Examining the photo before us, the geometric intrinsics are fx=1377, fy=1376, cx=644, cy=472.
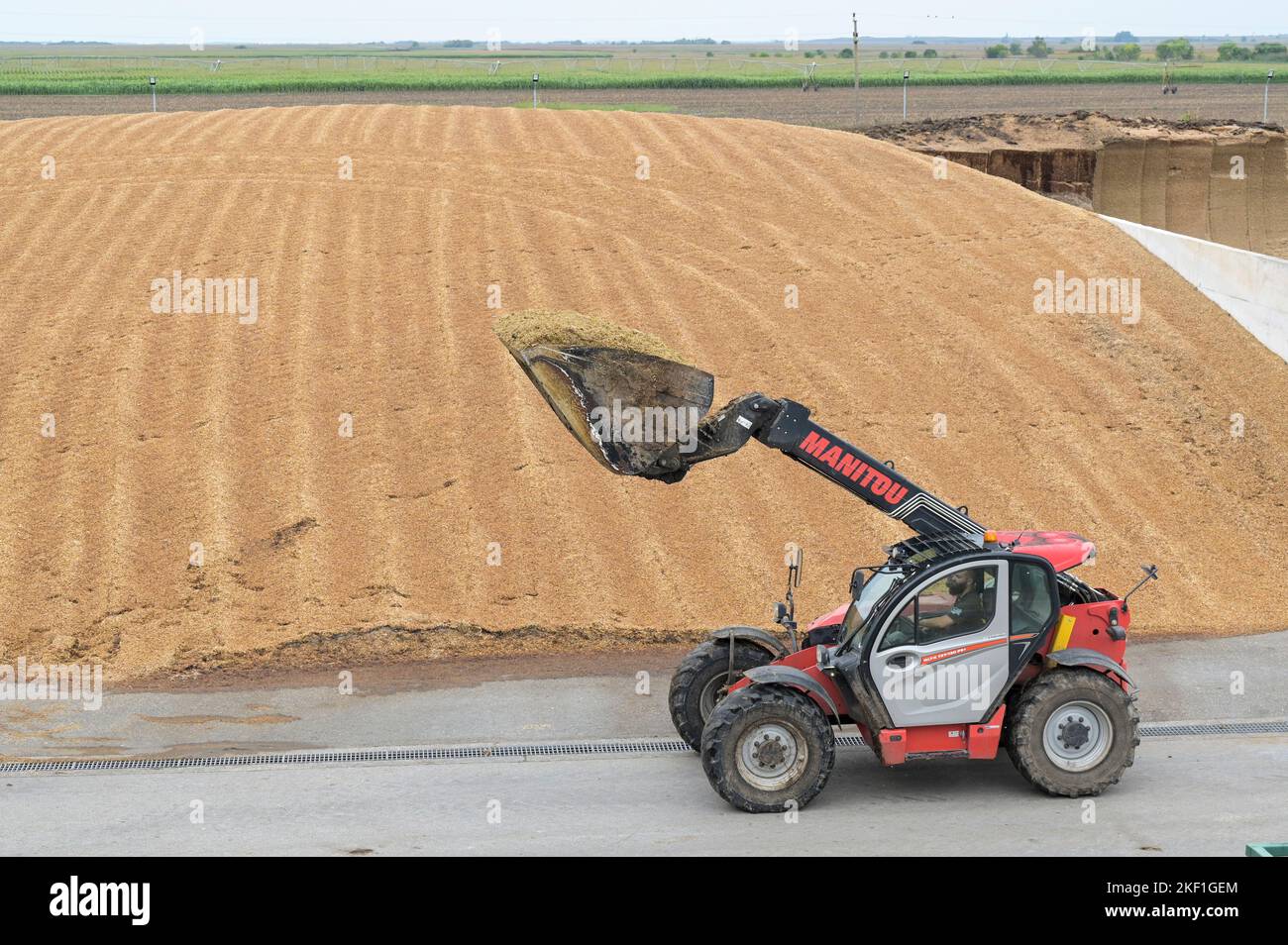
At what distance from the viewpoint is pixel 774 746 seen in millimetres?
9891

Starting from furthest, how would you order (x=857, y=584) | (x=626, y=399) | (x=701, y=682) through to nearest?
(x=701, y=682), (x=857, y=584), (x=626, y=399)

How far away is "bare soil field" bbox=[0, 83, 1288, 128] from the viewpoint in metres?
46.4

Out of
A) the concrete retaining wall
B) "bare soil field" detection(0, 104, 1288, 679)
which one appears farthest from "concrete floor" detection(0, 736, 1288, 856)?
the concrete retaining wall

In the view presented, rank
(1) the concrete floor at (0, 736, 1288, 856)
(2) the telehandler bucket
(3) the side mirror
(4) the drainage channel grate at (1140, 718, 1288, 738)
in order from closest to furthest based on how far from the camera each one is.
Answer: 1. (1) the concrete floor at (0, 736, 1288, 856)
2. (2) the telehandler bucket
3. (3) the side mirror
4. (4) the drainage channel grate at (1140, 718, 1288, 738)

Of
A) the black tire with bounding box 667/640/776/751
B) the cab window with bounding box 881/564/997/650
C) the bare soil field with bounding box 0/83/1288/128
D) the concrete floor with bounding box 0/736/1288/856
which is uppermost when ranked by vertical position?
the bare soil field with bounding box 0/83/1288/128

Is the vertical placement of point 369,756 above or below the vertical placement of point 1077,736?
below

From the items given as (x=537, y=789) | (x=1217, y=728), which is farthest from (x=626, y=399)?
(x=1217, y=728)

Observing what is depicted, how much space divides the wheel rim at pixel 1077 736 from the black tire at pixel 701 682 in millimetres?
2398

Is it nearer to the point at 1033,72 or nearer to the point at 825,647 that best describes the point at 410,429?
the point at 825,647

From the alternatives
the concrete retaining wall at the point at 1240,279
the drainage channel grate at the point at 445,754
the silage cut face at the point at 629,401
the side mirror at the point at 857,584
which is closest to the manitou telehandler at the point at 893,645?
the silage cut face at the point at 629,401

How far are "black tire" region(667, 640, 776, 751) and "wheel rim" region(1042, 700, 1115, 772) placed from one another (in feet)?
7.87

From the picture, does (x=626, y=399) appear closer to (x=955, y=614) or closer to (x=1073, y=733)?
(x=955, y=614)

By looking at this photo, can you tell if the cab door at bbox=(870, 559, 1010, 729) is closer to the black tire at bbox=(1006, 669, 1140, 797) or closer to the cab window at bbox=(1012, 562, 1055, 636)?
the cab window at bbox=(1012, 562, 1055, 636)

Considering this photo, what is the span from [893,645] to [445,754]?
13.3ft
